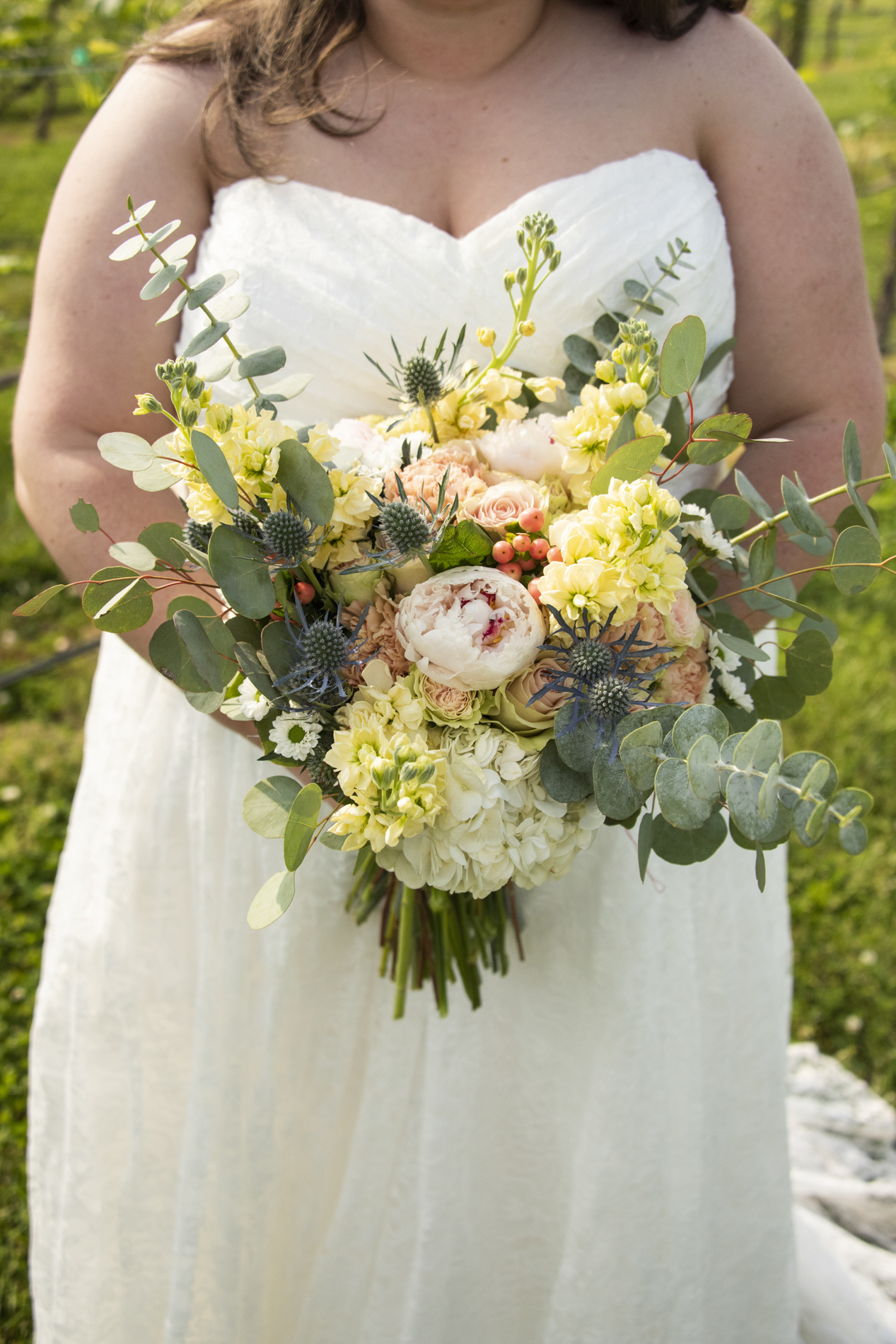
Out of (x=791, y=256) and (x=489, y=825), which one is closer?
(x=489, y=825)

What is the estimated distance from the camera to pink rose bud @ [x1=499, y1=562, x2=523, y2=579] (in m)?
0.99

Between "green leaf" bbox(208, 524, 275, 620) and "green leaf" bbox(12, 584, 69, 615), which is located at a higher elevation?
"green leaf" bbox(208, 524, 275, 620)

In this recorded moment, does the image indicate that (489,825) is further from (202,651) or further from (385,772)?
(202,651)

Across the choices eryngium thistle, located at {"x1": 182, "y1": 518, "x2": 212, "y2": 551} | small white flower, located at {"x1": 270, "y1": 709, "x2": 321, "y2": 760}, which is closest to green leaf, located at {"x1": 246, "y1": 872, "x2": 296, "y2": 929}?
small white flower, located at {"x1": 270, "y1": 709, "x2": 321, "y2": 760}

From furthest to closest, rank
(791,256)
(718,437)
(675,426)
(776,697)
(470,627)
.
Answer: (791,256) → (675,426) → (776,697) → (718,437) → (470,627)

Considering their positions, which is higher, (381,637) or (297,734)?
(381,637)

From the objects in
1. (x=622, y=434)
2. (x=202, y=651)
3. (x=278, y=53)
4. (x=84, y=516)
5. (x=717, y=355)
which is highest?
(x=278, y=53)

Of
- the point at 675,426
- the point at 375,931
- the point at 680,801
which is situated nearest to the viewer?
the point at 680,801

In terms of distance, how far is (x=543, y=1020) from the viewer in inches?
63.2

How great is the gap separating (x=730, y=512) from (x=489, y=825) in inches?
17.1

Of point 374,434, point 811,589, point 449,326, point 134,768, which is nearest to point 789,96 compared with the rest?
point 449,326

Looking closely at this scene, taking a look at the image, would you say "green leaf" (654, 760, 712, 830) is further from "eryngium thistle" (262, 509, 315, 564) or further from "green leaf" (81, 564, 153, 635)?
"green leaf" (81, 564, 153, 635)

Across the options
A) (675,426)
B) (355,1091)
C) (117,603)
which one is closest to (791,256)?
(675,426)

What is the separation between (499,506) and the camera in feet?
3.27
